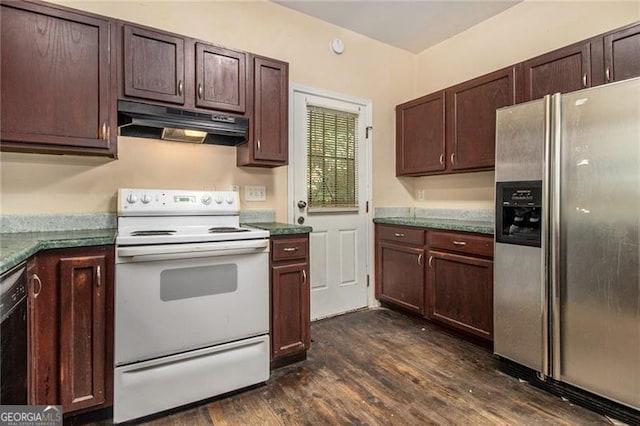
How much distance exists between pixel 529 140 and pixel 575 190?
383 mm

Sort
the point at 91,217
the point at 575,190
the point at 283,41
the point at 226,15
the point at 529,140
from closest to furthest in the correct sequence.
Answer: the point at 575,190 → the point at 529,140 → the point at 91,217 → the point at 226,15 → the point at 283,41

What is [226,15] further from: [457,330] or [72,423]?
[457,330]

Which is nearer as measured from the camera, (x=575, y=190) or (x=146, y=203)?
(x=575, y=190)

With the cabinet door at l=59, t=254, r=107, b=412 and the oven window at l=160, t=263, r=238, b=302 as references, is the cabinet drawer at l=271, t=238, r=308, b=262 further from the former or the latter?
the cabinet door at l=59, t=254, r=107, b=412

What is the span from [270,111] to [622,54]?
2.21 m

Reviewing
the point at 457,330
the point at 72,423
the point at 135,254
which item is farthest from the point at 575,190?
the point at 72,423

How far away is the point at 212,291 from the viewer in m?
1.83

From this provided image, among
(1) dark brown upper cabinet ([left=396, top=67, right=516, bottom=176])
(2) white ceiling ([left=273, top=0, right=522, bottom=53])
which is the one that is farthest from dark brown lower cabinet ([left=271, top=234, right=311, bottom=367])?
(2) white ceiling ([left=273, top=0, right=522, bottom=53])

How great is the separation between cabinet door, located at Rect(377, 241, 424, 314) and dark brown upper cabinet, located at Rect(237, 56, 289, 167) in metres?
1.44

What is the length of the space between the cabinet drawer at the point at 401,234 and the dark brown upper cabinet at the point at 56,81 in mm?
2359

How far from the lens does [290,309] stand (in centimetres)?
215

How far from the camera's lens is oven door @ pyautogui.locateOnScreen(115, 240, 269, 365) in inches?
64.0

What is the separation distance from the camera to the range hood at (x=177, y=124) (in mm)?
1906

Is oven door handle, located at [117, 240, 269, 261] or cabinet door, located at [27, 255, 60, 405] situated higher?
oven door handle, located at [117, 240, 269, 261]
